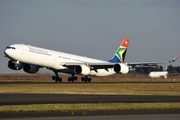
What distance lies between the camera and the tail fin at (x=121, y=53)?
63.9 m

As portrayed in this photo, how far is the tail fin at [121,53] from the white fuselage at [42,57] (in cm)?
834

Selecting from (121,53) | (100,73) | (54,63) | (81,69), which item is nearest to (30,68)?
(54,63)

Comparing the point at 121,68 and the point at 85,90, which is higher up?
the point at 121,68

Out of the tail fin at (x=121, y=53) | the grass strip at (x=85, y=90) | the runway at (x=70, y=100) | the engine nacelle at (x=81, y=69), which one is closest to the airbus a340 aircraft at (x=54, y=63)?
the engine nacelle at (x=81, y=69)

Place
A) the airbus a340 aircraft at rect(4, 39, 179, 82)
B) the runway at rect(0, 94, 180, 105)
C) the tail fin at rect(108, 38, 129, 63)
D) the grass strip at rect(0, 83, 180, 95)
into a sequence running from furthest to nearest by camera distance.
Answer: the tail fin at rect(108, 38, 129, 63)
the airbus a340 aircraft at rect(4, 39, 179, 82)
the grass strip at rect(0, 83, 180, 95)
the runway at rect(0, 94, 180, 105)

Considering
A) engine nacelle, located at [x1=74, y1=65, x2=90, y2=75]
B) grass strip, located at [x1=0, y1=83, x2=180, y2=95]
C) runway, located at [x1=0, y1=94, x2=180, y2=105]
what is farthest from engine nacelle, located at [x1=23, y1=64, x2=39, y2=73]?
runway, located at [x1=0, y1=94, x2=180, y2=105]

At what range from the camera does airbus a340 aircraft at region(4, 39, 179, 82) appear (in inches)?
1756

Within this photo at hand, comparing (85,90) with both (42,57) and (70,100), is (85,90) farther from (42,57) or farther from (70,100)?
(42,57)

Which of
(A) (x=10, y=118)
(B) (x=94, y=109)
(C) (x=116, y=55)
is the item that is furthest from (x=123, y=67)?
(A) (x=10, y=118)

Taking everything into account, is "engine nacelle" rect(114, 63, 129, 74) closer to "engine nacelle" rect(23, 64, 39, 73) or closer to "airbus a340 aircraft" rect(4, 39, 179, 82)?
"airbus a340 aircraft" rect(4, 39, 179, 82)

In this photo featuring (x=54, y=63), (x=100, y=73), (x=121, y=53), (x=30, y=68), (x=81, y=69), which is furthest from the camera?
(x=121, y=53)

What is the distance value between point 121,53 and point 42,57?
76.9ft

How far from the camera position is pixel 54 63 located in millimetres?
50000

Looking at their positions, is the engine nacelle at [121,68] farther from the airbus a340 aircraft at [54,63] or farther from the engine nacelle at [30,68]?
the engine nacelle at [30,68]
